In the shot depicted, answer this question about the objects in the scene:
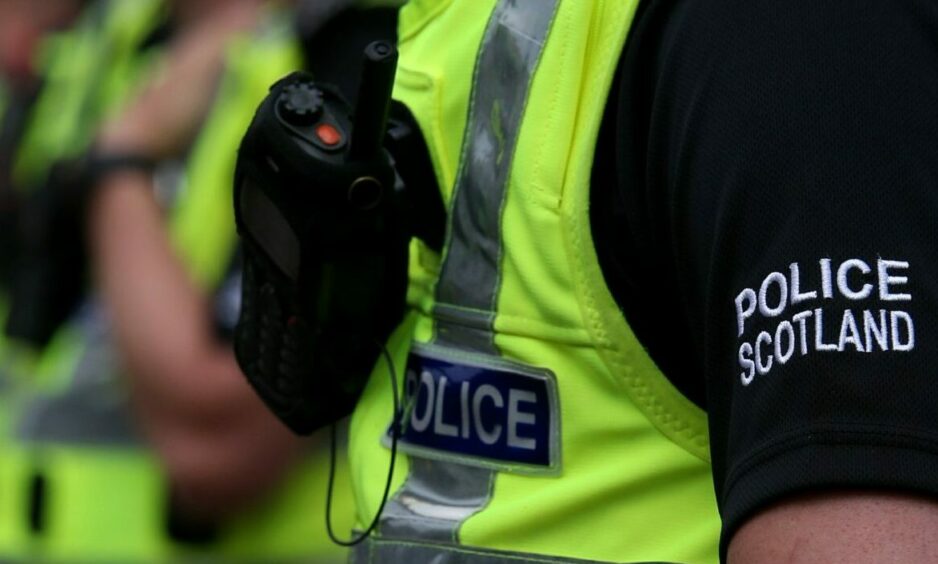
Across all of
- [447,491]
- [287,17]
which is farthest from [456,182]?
[287,17]

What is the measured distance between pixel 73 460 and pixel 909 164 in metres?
2.27

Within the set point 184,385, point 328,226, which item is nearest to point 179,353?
point 184,385

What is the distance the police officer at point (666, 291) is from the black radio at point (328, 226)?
2cm

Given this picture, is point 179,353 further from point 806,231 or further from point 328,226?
point 806,231

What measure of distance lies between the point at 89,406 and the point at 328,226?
1.93 metres

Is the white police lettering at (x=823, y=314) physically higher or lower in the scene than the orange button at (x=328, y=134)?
higher

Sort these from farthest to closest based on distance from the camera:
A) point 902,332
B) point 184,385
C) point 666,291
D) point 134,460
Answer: point 134,460 → point 184,385 → point 666,291 → point 902,332

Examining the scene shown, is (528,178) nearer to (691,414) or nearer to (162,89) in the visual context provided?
(691,414)

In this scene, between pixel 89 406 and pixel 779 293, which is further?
pixel 89 406

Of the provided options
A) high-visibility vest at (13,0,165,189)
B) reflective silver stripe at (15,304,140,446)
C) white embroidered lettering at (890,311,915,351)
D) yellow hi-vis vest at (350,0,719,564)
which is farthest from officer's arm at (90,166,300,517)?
white embroidered lettering at (890,311,915,351)

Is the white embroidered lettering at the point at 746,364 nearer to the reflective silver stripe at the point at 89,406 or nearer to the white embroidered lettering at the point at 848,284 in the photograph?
the white embroidered lettering at the point at 848,284

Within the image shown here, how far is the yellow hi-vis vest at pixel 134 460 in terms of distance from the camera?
2729mm

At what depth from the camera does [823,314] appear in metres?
0.93

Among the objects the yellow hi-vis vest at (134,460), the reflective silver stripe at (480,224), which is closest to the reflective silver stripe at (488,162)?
the reflective silver stripe at (480,224)
